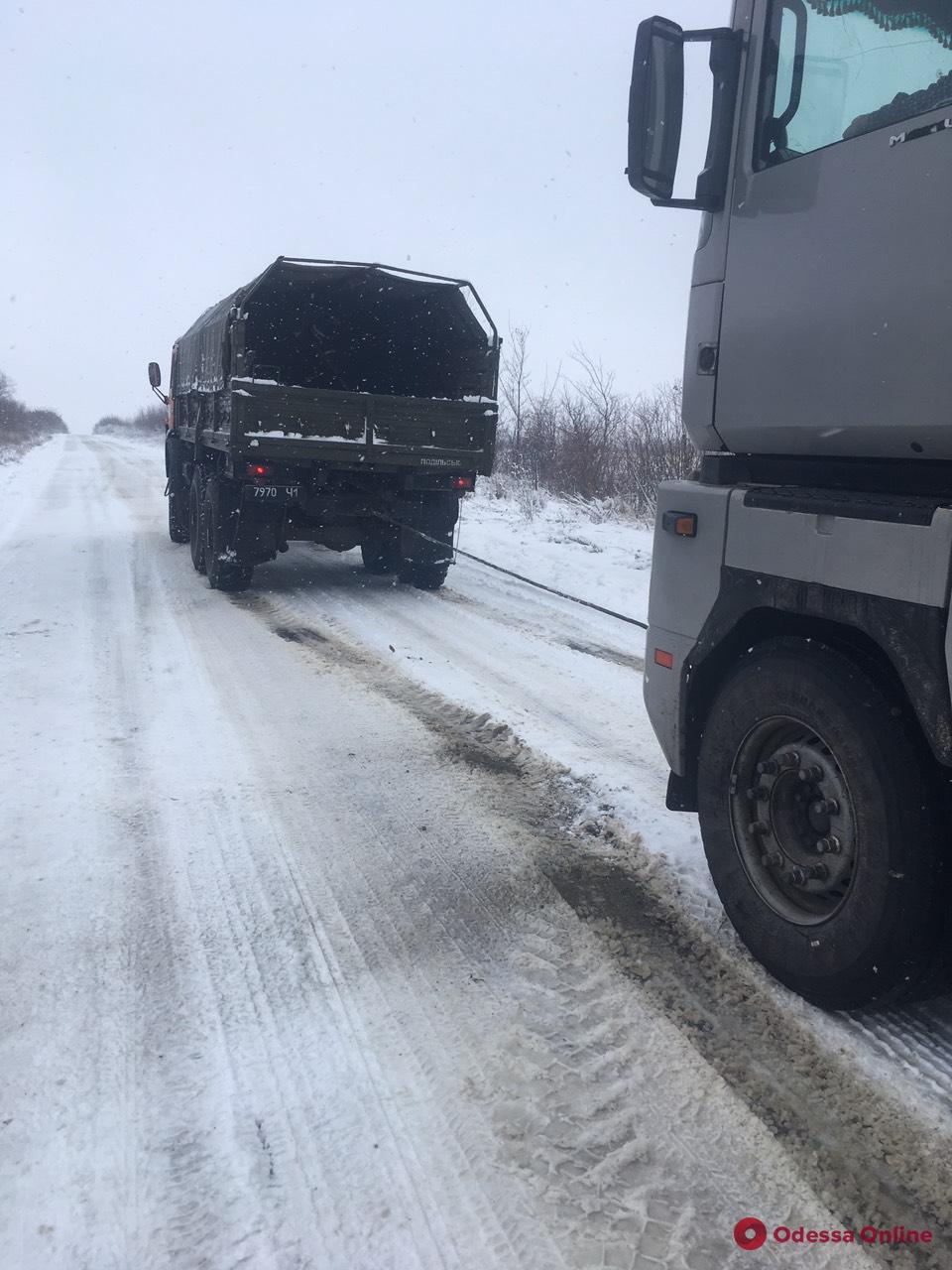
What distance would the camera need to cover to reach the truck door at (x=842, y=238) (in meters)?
2.20

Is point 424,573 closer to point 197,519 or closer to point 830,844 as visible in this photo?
point 197,519

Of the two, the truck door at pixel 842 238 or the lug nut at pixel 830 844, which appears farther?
the lug nut at pixel 830 844

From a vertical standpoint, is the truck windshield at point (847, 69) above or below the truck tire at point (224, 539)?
above

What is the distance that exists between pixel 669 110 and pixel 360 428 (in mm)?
5867

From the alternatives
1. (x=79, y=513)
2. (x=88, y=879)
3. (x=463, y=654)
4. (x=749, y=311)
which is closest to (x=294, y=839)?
(x=88, y=879)

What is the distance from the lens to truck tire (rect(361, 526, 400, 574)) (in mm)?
9109

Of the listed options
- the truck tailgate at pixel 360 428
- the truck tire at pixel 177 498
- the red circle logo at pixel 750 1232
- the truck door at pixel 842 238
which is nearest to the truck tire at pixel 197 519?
the truck tire at pixel 177 498

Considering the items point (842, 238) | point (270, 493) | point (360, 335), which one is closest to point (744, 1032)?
point (842, 238)

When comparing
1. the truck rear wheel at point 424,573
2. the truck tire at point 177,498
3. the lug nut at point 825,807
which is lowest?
the truck rear wheel at point 424,573

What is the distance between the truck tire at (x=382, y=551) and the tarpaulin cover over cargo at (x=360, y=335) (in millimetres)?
1656

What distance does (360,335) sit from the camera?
32.2 feet

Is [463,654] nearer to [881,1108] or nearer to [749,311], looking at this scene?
[749,311]

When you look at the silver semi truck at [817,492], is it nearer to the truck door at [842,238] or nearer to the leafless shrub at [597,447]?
the truck door at [842,238]

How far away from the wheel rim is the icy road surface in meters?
0.32
